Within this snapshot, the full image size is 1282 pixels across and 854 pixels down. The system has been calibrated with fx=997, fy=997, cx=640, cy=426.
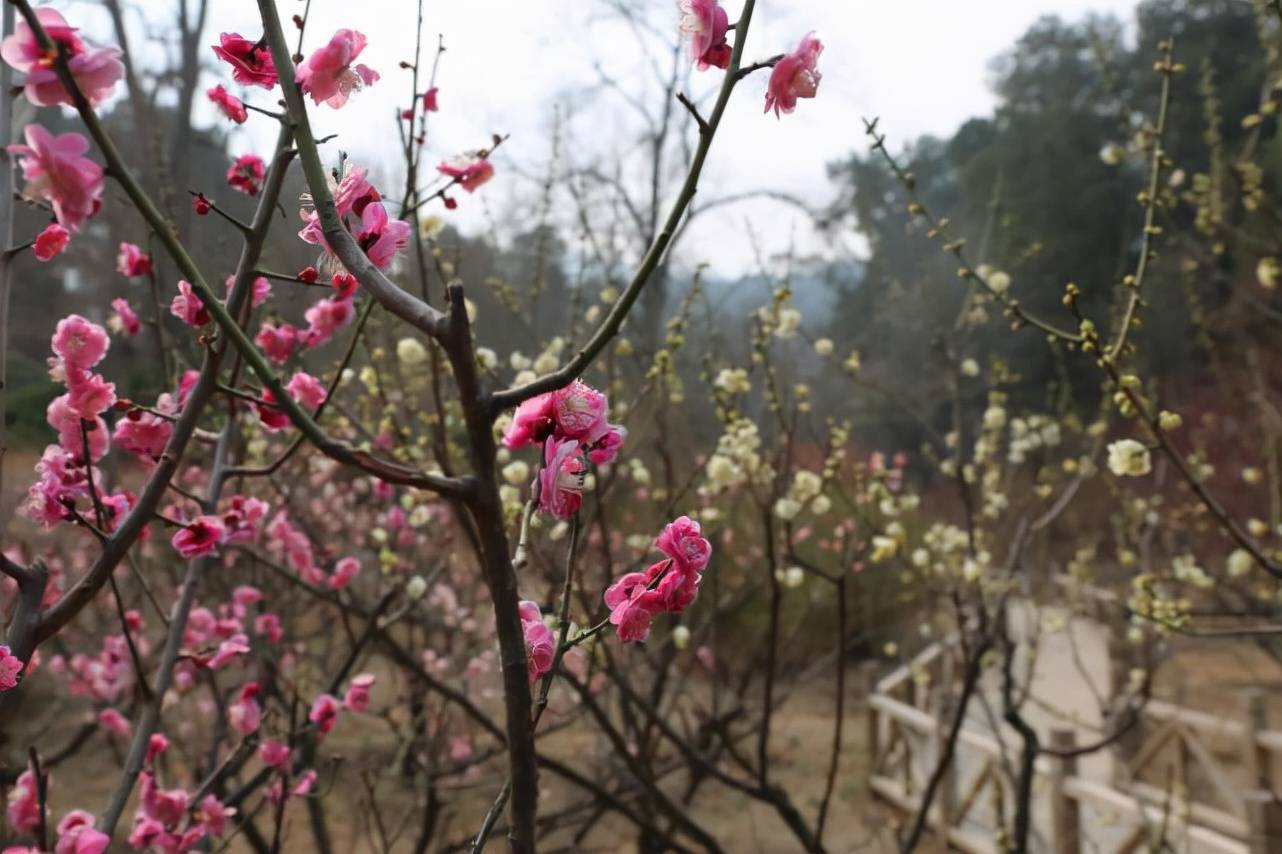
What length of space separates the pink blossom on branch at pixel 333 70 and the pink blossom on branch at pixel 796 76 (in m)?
0.28

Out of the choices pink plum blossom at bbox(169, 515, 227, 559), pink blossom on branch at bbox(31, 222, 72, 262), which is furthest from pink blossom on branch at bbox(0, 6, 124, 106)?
pink plum blossom at bbox(169, 515, 227, 559)

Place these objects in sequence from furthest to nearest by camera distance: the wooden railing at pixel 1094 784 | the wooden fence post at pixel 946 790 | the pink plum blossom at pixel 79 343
Result: 1. the wooden fence post at pixel 946 790
2. the wooden railing at pixel 1094 784
3. the pink plum blossom at pixel 79 343

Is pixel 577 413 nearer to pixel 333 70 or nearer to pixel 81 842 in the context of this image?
pixel 333 70

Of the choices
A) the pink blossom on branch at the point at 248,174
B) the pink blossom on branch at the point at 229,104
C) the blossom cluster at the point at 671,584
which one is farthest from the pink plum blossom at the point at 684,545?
the pink blossom on branch at the point at 248,174

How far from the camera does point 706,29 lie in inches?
25.9

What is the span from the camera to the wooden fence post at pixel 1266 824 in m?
2.47

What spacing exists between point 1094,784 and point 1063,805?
0.14 meters

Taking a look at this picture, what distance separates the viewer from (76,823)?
3.17ft

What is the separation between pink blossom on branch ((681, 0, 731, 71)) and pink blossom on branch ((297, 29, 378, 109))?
227 millimetres

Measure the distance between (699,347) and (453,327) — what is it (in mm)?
2849

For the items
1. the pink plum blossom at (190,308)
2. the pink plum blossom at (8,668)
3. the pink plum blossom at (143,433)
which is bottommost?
the pink plum blossom at (8,668)

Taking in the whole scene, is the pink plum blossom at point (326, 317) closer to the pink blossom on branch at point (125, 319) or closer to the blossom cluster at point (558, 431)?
the pink blossom on branch at point (125, 319)

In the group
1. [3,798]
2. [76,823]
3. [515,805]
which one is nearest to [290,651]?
[3,798]

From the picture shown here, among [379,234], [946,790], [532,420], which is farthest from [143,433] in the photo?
[946,790]
